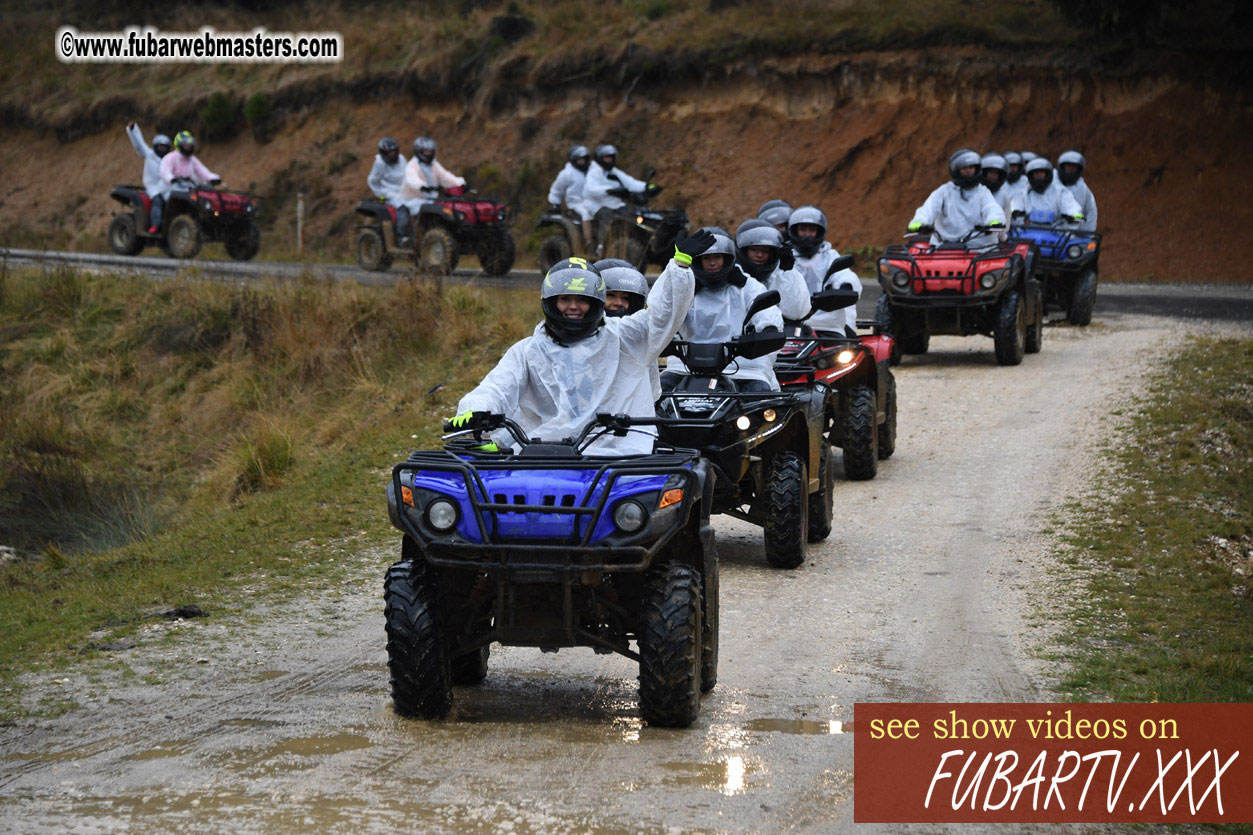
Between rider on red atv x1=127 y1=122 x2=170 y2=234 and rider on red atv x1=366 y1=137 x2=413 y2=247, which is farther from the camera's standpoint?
rider on red atv x1=127 y1=122 x2=170 y2=234

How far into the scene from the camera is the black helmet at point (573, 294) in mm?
7199

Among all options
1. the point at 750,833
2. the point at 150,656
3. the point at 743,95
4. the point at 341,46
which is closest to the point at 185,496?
the point at 150,656

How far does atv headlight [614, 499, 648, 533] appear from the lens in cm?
609

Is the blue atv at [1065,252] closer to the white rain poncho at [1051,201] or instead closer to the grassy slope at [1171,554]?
the white rain poncho at [1051,201]

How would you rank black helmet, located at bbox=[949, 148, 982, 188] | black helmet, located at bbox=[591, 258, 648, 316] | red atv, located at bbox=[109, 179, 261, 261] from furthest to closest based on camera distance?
red atv, located at bbox=[109, 179, 261, 261], black helmet, located at bbox=[949, 148, 982, 188], black helmet, located at bbox=[591, 258, 648, 316]

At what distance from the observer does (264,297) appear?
2042 centimetres

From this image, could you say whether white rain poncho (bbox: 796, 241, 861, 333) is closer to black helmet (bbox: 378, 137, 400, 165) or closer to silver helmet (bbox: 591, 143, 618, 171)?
silver helmet (bbox: 591, 143, 618, 171)

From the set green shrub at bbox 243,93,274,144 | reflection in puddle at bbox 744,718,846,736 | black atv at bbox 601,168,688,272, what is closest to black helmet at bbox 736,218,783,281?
reflection in puddle at bbox 744,718,846,736

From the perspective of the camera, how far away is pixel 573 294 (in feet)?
23.6

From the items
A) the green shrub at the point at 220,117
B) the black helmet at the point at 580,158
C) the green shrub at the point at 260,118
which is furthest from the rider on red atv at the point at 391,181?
the green shrub at the point at 220,117

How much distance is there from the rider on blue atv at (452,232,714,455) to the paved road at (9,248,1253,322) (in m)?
12.6

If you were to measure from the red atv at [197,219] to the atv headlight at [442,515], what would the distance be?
21.3 meters

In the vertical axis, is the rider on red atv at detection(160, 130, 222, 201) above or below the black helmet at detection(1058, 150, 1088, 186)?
above

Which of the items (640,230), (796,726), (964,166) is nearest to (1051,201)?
(964,166)
